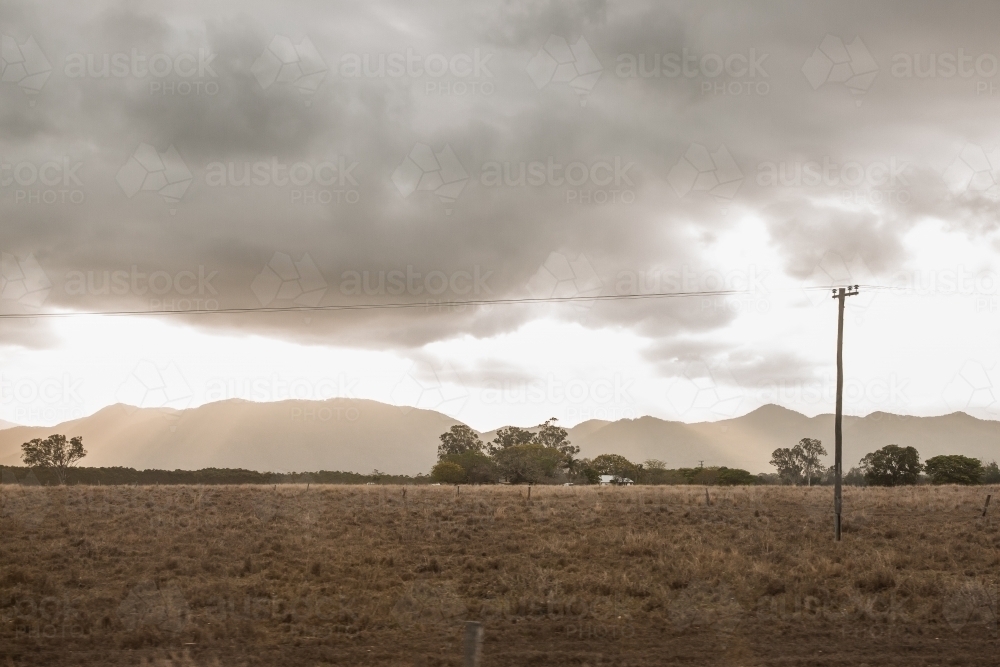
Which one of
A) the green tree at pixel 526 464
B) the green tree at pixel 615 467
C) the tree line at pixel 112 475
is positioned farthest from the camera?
the green tree at pixel 615 467

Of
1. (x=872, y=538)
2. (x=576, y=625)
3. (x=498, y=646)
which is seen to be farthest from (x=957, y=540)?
(x=498, y=646)

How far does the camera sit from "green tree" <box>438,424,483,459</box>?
349 feet

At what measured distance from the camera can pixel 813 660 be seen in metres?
13.2

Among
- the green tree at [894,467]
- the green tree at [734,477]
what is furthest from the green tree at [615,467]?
the green tree at [894,467]

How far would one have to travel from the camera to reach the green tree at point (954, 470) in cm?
7819

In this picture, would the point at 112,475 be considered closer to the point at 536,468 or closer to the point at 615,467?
the point at 536,468

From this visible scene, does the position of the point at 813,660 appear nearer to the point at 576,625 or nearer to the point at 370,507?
the point at 576,625

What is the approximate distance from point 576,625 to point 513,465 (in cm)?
7656

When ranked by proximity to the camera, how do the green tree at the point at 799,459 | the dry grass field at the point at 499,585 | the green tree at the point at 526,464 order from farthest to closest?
the green tree at the point at 799,459
the green tree at the point at 526,464
the dry grass field at the point at 499,585

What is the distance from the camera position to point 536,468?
89500 mm

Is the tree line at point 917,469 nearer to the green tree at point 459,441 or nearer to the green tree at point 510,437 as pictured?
the green tree at point 510,437

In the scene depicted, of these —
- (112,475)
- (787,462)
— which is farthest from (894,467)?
(112,475)

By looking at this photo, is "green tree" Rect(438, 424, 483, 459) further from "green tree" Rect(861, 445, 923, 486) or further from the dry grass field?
the dry grass field

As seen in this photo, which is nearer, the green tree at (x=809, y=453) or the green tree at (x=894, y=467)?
the green tree at (x=894, y=467)
